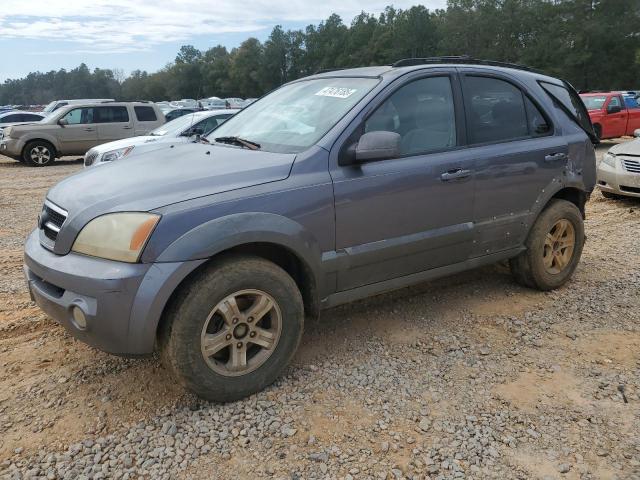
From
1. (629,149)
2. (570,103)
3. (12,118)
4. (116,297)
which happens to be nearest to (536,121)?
(570,103)

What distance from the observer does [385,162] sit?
337 cm

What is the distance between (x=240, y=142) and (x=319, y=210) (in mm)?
916

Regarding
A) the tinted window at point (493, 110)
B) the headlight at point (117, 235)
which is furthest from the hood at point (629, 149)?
the headlight at point (117, 235)

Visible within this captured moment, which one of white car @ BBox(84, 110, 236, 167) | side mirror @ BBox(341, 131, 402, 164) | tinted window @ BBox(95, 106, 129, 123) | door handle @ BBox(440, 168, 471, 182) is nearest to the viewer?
side mirror @ BBox(341, 131, 402, 164)

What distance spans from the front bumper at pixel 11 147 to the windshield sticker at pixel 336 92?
13467 millimetres

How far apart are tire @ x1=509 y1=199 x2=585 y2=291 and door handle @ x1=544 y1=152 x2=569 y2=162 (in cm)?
35

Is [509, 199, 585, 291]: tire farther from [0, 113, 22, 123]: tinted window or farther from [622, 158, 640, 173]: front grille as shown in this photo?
[0, 113, 22, 123]: tinted window

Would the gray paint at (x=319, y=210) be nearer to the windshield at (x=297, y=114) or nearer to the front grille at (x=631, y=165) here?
the windshield at (x=297, y=114)

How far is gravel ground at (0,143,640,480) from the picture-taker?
251 cm

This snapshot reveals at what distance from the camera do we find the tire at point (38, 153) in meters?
14.6

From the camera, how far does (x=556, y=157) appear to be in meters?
4.31

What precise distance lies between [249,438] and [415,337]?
59.7 inches

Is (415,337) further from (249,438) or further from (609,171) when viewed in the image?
(609,171)

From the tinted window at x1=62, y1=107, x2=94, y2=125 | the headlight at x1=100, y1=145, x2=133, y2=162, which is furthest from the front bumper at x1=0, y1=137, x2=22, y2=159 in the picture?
the headlight at x1=100, y1=145, x2=133, y2=162
